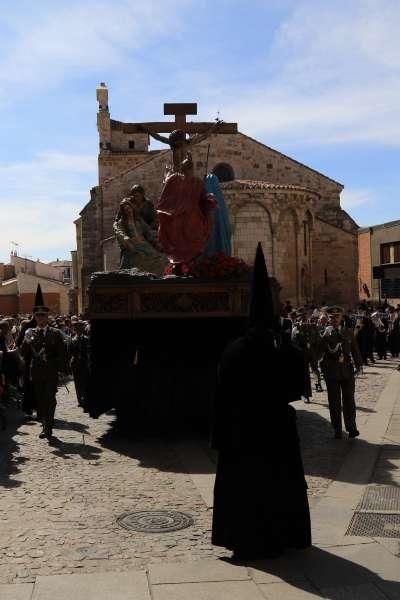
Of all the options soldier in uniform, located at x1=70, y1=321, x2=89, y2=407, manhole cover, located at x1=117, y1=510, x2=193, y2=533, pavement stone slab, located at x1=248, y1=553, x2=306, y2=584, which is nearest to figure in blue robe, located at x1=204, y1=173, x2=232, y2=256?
soldier in uniform, located at x1=70, y1=321, x2=89, y2=407

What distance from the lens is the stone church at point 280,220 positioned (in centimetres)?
3484

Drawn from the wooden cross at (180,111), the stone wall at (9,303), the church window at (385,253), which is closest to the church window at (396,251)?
the church window at (385,253)

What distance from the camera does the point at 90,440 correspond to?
10.5 metres

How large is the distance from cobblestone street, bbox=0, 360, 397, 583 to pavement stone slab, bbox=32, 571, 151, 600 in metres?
0.15

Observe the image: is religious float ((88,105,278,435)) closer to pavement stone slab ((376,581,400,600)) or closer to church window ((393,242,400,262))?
pavement stone slab ((376,581,400,600))

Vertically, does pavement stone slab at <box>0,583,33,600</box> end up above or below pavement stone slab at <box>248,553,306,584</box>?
above

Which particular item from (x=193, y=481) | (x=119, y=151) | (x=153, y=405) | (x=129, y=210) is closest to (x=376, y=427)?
(x=153, y=405)

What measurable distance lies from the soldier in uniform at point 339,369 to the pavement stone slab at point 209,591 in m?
5.48

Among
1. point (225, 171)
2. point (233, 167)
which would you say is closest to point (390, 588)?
point (233, 167)

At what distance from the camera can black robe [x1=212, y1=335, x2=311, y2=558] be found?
5426mm

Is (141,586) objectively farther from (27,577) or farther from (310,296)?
(310,296)

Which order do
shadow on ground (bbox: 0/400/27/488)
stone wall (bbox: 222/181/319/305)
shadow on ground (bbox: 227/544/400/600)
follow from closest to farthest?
1. shadow on ground (bbox: 227/544/400/600)
2. shadow on ground (bbox: 0/400/27/488)
3. stone wall (bbox: 222/181/319/305)

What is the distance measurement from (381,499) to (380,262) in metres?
34.8

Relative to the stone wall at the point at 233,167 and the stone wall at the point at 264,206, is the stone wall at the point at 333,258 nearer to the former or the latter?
the stone wall at the point at 264,206
